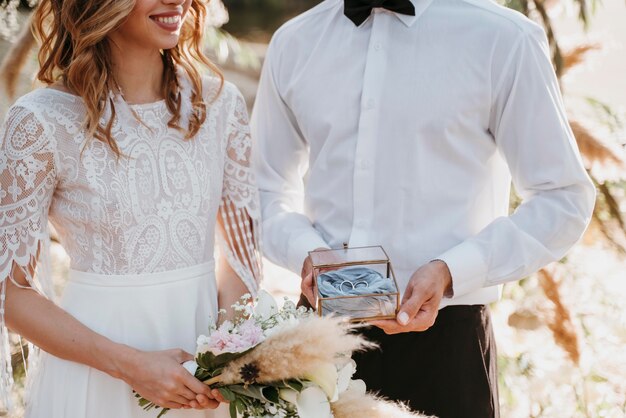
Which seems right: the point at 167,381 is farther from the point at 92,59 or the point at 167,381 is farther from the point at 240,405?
the point at 92,59

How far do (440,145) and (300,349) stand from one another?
743 millimetres

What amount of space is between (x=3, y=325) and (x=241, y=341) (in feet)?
1.88

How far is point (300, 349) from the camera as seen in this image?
1.49 meters

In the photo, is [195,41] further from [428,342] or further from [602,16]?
A: [602,16]

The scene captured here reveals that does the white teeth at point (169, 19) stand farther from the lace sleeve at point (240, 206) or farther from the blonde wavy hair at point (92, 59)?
the lace sleeve at point (240, 206)

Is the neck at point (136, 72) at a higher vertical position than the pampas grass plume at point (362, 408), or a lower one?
higher

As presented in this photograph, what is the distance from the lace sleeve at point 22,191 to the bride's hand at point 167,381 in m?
0.30

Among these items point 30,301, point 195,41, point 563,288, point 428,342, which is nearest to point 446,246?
point 428,342

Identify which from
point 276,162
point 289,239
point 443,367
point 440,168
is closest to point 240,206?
point 289,239

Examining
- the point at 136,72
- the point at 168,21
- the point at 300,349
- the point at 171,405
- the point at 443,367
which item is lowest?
the point at 443,367

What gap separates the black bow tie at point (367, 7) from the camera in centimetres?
207

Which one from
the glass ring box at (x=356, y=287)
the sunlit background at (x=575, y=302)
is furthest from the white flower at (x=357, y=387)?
the sunlit background at (x=575, y=302)

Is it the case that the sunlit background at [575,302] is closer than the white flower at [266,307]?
No

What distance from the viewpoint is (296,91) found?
2221 mm
